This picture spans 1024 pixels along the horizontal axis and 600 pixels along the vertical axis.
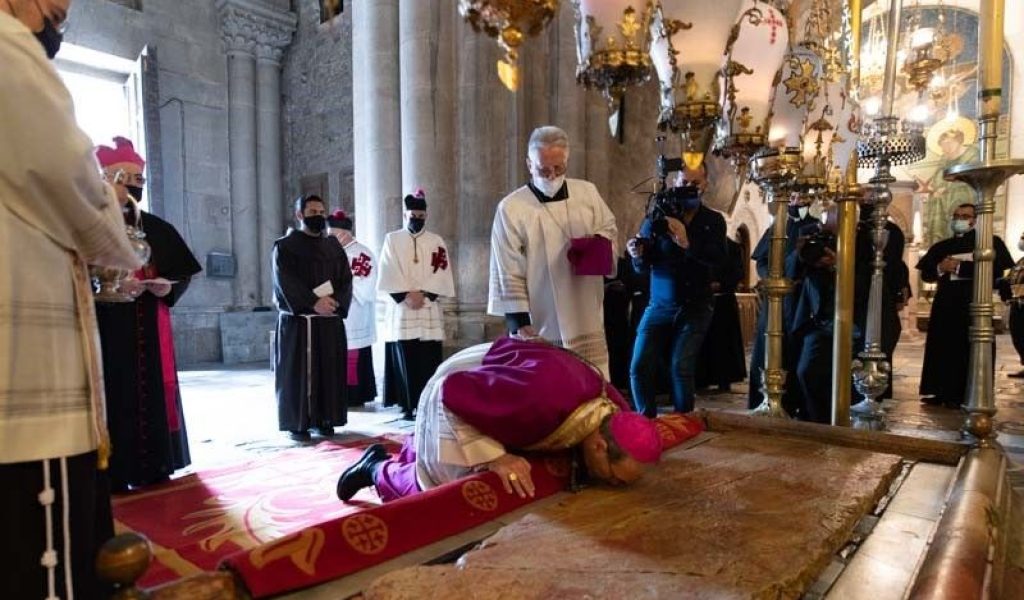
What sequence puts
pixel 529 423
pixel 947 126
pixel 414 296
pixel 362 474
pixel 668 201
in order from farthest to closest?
pixel 947 126 → pixel 414 296 → pixel 668 201 → pixel 362 474 → pixel 529 423

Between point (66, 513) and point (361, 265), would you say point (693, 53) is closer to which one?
point (66, 513)

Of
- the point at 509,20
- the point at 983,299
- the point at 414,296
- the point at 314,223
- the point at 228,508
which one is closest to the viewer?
the point at 509,20

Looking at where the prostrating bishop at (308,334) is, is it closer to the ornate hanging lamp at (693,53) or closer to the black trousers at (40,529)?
the black trousers at (40,529)

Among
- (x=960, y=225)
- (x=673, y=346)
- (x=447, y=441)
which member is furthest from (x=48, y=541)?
(x=960, y=225)

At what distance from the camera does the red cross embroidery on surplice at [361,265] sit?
19.8 feet

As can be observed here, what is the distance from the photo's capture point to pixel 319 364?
4.47 m

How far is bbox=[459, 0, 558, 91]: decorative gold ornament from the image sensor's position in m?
1.33

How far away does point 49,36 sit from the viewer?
Result: 4.80ft

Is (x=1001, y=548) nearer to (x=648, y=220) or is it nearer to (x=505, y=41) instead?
(x=505, y=41)

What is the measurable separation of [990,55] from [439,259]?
4.03m

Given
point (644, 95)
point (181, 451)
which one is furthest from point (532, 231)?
point (644, 95)

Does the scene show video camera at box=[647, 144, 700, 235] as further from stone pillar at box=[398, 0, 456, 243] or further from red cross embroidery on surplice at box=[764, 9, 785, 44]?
stone pillar at box=[398, 0, 456, 243]

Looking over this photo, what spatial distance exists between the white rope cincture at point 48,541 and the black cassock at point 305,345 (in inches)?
122

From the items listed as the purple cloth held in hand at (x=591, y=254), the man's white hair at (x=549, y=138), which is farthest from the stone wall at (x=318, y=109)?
the purple cloth held in hand at (x=591, y=254)
